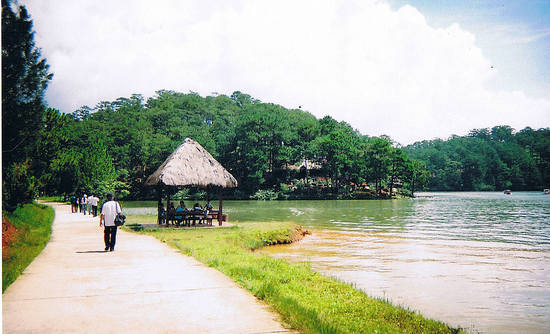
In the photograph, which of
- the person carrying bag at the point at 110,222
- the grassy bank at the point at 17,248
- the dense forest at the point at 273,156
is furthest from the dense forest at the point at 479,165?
the person carrying bag at the point at 110,222

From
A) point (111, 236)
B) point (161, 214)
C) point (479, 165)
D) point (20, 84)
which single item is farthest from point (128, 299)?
point (479, 165)

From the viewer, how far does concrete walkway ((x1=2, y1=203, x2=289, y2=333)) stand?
527cm

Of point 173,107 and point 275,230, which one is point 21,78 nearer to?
point 275,230

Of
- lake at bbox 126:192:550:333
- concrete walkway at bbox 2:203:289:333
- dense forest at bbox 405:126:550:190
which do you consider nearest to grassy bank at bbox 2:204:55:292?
concrete walkway at bbox 2:203:289:333

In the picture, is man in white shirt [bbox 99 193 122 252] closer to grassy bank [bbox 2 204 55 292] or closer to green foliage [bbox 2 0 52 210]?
grassy bank [bbox 2 204 55 292]

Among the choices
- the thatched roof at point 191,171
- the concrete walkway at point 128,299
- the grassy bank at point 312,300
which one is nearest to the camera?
the concrete walkway at point 128,299

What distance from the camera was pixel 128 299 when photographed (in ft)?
21.4

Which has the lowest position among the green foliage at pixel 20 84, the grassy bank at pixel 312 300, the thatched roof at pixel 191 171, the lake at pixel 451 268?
the lake at pixel 451 268

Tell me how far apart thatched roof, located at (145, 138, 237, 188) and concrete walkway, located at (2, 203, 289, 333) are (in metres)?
8.97

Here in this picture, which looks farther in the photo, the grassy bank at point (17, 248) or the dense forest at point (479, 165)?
the dense forest at point (479, 165)

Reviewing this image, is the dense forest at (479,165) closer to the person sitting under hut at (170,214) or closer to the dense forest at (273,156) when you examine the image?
the dense forest at (273,156)

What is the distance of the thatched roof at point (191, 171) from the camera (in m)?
19.3

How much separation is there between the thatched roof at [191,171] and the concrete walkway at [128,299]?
8.97 metres

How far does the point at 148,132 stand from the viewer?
252ft
